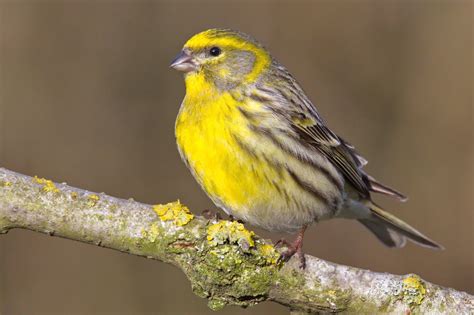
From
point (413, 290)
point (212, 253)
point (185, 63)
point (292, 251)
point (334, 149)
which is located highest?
point (185, 63)

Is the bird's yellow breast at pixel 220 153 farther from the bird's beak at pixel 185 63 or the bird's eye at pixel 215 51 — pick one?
the bird's eye at pixel 215 51

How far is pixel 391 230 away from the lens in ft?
22.7

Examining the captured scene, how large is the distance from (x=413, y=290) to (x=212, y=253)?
1125 mm

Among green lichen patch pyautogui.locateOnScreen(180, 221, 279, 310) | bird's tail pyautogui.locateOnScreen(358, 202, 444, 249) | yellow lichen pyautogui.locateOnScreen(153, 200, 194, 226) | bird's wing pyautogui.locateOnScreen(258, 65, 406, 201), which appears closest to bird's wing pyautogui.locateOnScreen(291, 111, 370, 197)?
bird's wing pyautogui.locateOnScreen(258, 65, 406, 201)

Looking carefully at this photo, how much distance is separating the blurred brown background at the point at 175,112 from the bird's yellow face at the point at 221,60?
3.20 m

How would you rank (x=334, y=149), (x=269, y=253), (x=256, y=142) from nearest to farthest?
1. (x=269, y=253)
2. (x=256, y=142)
3. (x=334, y=149)

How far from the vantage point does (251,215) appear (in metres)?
5.49

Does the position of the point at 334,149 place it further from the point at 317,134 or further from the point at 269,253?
the point at 269,253

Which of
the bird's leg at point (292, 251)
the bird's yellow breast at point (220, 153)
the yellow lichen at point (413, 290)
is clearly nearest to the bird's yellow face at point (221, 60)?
the bird's yellow breast at point (220, 153)

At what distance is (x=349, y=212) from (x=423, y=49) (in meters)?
3.99

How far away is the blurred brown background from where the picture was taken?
28.2ft

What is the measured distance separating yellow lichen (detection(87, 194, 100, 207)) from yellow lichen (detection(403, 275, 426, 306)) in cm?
174

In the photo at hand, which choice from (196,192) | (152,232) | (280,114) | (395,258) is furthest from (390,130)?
(152,232)

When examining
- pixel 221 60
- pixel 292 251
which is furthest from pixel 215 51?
pixel 292 251
